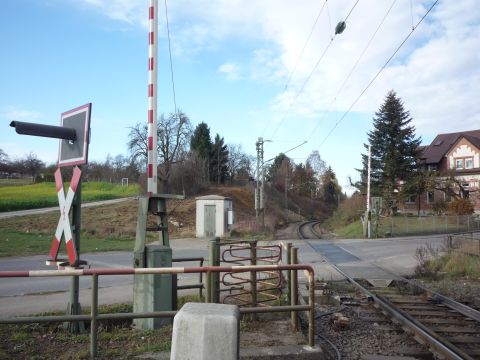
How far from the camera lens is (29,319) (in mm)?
5188

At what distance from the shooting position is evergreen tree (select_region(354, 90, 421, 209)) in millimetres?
53938

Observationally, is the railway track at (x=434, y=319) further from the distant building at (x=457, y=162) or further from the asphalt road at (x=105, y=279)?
the distant building at (x=457, y=162)

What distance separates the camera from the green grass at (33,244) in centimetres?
2472

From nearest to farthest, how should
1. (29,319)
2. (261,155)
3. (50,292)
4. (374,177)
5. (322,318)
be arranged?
(29,319), (322,318), (50,292), (261,155), (374,177)

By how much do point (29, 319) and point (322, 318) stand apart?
5356mm

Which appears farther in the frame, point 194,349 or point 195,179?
point 195,179

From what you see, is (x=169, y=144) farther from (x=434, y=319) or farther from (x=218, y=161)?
(x=434, y=319)

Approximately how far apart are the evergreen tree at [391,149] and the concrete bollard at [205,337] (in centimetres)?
5177

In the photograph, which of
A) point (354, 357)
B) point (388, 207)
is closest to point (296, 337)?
point (354, 357)

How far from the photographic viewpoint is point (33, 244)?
92.3 ft

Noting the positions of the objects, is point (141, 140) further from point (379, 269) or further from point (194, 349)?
point (194, 349)

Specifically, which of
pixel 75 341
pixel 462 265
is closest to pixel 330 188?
pixel 462 265

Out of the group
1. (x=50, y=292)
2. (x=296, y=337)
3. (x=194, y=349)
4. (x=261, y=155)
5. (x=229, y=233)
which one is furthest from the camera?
(x=261, y=155)

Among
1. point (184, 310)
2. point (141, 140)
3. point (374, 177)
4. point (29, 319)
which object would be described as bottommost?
point (29, 319)
